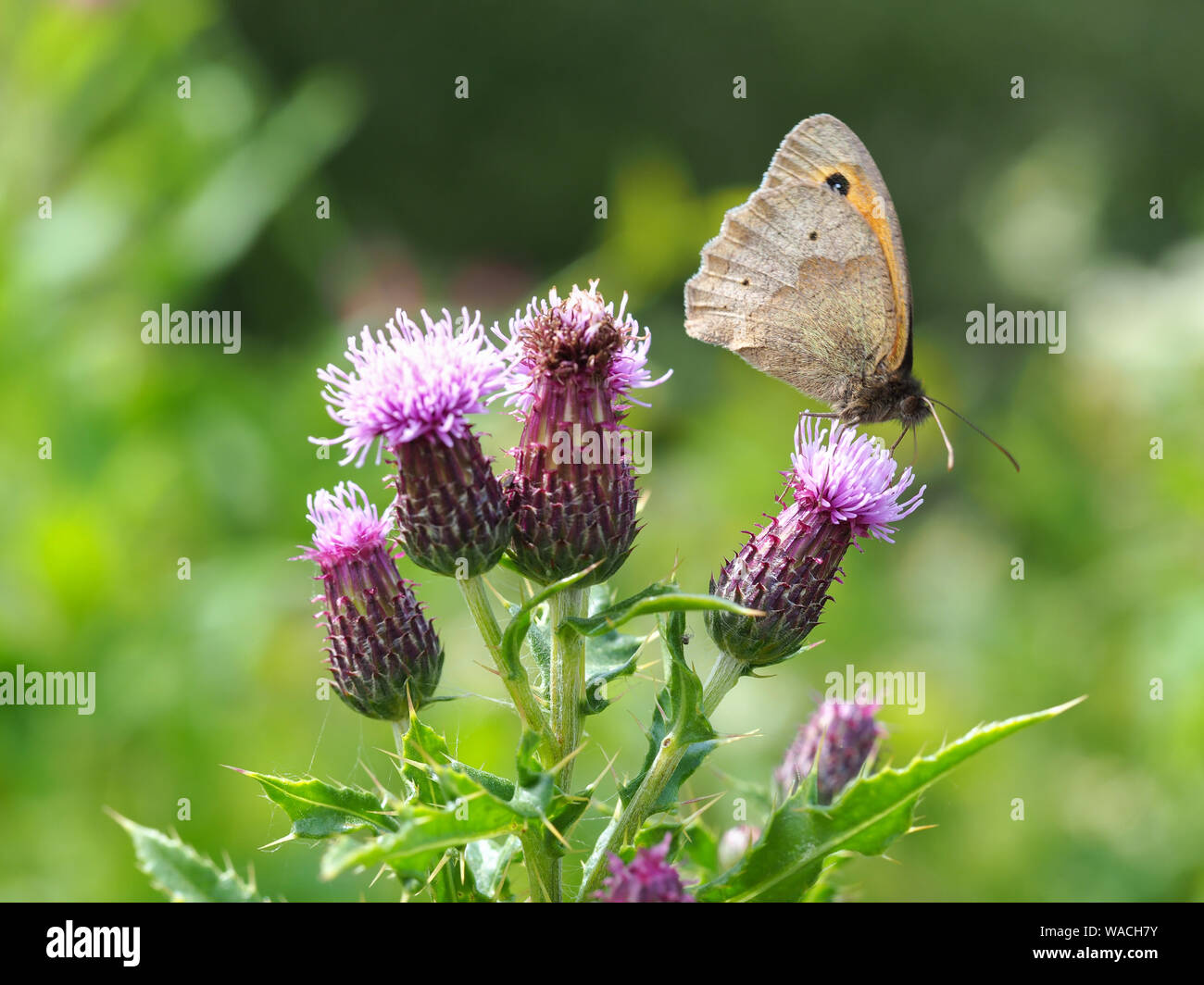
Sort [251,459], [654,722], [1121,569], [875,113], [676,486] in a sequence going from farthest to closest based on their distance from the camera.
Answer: [875,113] < [676,486] < [251,459] < [1121,569] < [654,722]

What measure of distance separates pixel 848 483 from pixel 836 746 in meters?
1.00

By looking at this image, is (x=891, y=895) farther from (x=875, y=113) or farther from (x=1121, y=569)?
(x=875, y=113)

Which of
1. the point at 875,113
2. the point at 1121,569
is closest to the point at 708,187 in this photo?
the point at 875,113

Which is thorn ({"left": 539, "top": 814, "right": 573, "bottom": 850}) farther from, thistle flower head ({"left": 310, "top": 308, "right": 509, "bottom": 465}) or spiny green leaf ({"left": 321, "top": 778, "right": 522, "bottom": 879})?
thistle flower head ({"left": 310, "top": 308, "right": 509, "bottom": 465})

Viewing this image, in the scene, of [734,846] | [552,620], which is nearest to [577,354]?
[552,620]

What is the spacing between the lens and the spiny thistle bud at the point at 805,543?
2664 mm

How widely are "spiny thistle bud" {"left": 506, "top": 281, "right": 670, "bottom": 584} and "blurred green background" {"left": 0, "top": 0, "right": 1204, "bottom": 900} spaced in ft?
1.97

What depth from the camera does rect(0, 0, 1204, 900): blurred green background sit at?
5395 mm

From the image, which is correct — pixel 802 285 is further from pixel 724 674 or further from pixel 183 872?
pixel 183 872

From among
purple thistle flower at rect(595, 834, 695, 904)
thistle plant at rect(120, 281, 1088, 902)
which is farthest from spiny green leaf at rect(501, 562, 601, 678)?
purple thistle flower at rect(595, 834, 695, 904)

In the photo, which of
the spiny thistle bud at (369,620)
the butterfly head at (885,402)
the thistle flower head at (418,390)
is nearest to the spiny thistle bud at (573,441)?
the thistle flower head at (418,390)

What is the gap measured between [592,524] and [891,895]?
173 inches

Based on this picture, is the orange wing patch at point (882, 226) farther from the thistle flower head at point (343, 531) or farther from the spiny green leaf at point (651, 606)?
the thistle flower head at point (343, 531)

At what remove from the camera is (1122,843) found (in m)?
5.62
